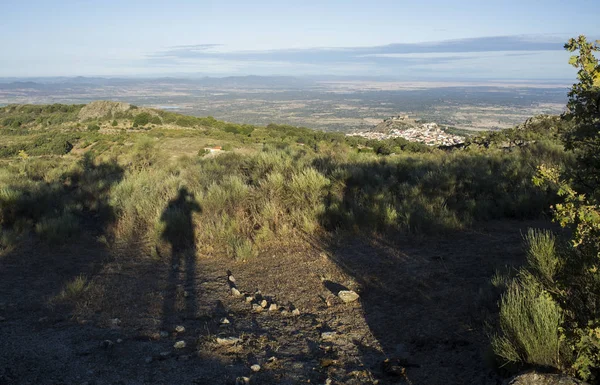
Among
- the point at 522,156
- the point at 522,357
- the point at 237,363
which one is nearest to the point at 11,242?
the point at 237,363

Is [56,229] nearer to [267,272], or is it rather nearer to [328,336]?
→ [267,272]

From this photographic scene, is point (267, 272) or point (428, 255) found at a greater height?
point (428, 255)

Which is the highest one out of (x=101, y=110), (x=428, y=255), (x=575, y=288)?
(x=101, y=110)

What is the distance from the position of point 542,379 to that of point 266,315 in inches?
114

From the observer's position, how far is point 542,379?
9.62 ft

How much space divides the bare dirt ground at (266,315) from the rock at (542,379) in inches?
18.1

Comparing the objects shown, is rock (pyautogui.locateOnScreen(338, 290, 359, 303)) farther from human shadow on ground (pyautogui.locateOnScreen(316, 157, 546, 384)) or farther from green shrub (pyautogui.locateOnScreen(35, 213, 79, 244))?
green shrub (pyautogui.locateOnScreen(35, 213, 79, 244))

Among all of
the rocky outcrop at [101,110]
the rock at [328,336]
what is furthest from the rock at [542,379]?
the rocky outcrop at [101,110]

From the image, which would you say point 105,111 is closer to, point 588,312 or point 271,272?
point 271,272

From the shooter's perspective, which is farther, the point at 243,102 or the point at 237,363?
the point at 243,102

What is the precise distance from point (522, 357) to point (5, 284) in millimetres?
6361

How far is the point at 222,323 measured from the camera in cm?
481

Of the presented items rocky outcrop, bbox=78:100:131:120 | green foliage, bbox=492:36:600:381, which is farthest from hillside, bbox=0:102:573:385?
rocky outcrop, bbox=78:100:131:120

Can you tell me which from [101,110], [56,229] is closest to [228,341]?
[56,229]
